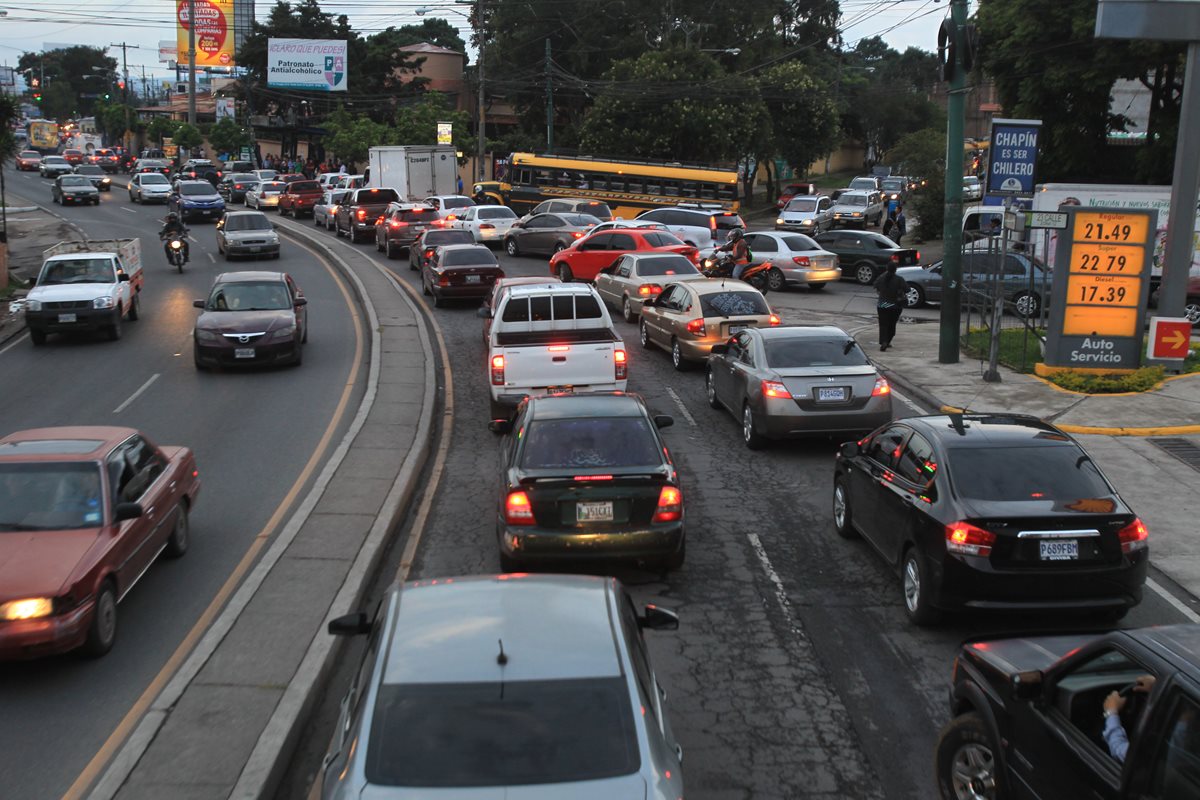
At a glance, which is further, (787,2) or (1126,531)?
(787,2)

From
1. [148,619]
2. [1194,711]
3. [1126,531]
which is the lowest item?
[148,619]

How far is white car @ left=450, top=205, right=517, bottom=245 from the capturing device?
39.7 meters

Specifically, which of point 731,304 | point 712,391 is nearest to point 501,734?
point 712,391

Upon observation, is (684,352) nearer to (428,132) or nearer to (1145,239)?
(1145,239)

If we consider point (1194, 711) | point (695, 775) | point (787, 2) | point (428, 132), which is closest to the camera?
point (1194, 711)

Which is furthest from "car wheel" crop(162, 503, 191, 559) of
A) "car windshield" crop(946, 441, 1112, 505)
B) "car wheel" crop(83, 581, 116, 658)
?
"car windshield" crop(946, 441, 1112, 505)

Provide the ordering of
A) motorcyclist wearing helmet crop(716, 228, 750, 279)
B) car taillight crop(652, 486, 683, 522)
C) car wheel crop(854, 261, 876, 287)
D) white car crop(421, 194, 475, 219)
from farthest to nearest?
white car crop(421, 194, 475, 219) < car wheel crop(854, 261, 876, 287) < motorcyclist wearing helmet crop(716, 228, 750, 279) < car taillight crop(652, 486, 683, 522)

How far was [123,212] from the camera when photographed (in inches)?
2304

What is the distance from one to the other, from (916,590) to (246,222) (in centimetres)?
3292

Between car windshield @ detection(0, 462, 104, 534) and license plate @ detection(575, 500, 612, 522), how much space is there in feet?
12.9

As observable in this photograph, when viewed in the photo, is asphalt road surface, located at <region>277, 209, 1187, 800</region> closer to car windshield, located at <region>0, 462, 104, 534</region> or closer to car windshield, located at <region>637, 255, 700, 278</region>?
car windshield, located at <region>0, 462, 104, 534</region>

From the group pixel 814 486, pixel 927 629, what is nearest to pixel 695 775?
pixel 927 629

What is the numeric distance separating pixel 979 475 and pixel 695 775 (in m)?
3.56

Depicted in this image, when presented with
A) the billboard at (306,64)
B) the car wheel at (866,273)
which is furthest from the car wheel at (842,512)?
the billboard at (306,64)
